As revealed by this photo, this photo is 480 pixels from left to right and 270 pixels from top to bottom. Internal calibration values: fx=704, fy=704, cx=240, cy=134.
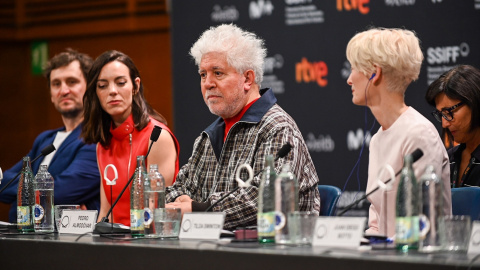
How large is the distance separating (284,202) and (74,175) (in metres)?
1.91

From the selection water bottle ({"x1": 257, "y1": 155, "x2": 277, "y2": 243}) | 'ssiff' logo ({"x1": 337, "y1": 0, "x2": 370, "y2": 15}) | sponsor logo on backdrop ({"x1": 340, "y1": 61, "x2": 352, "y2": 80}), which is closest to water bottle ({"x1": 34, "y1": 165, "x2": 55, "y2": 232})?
water bottle ({"x1": 257, "y1": 155, "x2": 277, "y2": 243})

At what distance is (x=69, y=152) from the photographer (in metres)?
3.89

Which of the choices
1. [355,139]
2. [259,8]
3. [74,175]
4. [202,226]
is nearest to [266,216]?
[202,226]

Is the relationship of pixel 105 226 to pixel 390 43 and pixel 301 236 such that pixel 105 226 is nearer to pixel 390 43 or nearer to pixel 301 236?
pixel 301 236

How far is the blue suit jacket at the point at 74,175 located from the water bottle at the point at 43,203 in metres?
0.79

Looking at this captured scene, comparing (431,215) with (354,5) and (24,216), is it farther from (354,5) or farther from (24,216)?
(354,5)

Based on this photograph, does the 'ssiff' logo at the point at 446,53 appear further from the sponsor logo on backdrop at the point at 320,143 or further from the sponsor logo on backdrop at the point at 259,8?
the sponsor logo on backdrop at the point at 259,8

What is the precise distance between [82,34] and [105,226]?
4510 millimetres

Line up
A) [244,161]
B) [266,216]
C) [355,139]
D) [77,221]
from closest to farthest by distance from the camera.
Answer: [266,216]
[77,221]
[244,161]
[355,139]

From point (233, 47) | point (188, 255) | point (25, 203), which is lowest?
point (188, 255)

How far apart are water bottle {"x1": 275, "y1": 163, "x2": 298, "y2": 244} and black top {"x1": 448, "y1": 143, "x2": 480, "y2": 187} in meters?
1.57

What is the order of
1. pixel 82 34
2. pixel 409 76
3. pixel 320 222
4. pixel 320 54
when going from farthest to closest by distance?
1. pixel 82 34
2. pixel 320 54
3. pixel 409 76
4. pixel 320 222

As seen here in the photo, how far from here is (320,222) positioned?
1.90 meters

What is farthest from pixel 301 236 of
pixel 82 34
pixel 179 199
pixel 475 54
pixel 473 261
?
pixel 82 34
